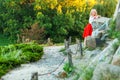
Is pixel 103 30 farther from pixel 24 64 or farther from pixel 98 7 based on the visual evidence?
pixel 98 7

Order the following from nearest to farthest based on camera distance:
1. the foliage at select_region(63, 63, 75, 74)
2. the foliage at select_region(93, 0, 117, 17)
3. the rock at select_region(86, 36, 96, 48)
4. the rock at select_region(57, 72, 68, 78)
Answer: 1. the rock at select_region(57, 72, 68, 78)
2. the foliage at select_region(63, 63, 75, 74)
3. the rock at select_region(86, 36, 96, 48)
4. the foliage at select_region(93, 0, 117, 17)

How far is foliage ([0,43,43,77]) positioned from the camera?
16.3m

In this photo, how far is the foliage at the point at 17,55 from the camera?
16.3 m

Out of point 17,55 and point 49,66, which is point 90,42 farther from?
point 17,55

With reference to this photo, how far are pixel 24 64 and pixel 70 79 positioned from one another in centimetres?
460

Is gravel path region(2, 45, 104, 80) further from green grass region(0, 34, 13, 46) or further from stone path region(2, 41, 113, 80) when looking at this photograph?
green grass region(0, 34, 13, 46)

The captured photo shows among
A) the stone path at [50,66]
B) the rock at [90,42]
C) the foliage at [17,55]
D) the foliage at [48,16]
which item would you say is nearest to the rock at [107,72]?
the stone path at [50,66]

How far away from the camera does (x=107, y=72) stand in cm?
801

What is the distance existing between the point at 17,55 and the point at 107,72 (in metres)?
10.1

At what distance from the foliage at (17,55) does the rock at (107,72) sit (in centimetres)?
727

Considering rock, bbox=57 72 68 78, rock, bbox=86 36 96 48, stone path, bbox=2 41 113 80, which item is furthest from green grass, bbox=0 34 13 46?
rock, bbox=57 72 68 78

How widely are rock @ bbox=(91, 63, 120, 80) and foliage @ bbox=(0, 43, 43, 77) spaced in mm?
7268

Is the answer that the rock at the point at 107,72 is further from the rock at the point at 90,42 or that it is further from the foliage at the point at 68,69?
the rock at the point at 90,42

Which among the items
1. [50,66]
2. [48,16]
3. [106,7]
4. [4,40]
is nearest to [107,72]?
[50,66]
